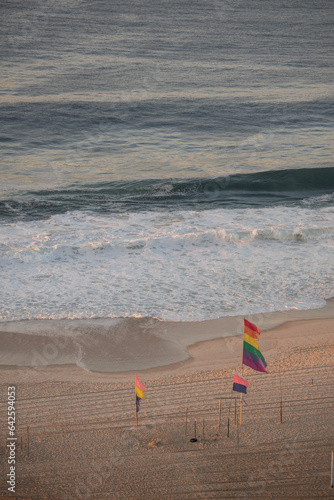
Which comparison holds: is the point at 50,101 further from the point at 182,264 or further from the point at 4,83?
the point at 182,264

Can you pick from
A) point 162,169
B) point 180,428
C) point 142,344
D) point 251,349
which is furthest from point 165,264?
point 162,169

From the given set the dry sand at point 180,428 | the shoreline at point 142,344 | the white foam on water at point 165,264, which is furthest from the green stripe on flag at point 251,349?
the white foam on water at point 165,264

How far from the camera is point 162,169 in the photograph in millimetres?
22594

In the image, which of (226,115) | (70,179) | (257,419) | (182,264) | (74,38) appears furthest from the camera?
(74,38)

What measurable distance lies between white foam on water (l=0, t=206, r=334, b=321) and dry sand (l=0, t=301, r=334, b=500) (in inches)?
63.8

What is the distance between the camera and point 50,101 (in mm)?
29812

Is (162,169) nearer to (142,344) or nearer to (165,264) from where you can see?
(165,264)

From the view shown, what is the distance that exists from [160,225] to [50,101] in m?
16.1

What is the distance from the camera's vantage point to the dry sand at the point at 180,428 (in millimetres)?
6496

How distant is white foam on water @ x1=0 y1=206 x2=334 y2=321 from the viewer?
38.6 feet

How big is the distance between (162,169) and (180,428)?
638 inches

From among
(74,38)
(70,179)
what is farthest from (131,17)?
(70,179)

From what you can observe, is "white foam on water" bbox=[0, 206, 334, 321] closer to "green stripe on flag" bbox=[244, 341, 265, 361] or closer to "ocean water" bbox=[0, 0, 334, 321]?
"ocean water" bbox=[0, 0, 334, 321]

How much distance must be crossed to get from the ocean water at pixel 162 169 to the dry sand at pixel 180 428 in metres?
2.16
